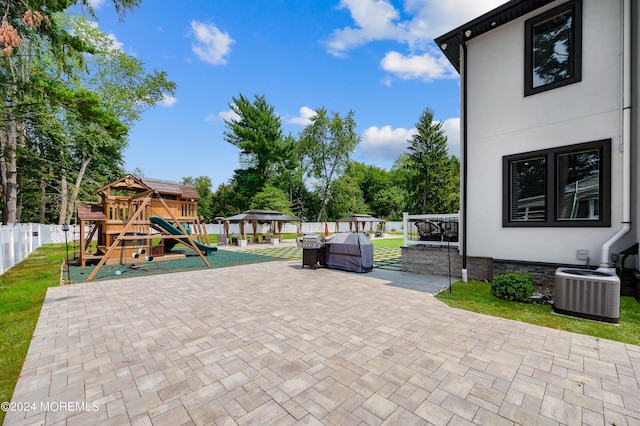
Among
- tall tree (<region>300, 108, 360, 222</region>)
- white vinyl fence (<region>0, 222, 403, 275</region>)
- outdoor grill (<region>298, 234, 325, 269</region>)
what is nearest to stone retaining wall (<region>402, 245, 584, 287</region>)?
outdoor grill (<region>298, 234, 325, 269</region>)

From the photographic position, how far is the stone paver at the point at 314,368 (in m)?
2.19

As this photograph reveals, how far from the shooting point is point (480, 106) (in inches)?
275

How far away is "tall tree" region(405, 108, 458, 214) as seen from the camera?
2817cm

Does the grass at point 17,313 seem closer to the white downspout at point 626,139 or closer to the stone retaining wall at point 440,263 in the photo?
the stone retaining wall at point 440,263

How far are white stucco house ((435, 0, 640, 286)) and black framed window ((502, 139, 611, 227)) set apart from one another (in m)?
0.02

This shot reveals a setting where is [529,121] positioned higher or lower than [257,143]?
lower

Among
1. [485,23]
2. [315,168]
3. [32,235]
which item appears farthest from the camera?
[315,168]

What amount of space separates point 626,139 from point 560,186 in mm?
1242

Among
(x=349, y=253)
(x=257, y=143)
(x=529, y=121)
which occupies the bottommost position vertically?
(x=349, y=253)

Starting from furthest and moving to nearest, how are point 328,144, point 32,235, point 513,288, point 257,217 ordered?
point 328,144 < point 257,217 < point 32,235 < point 513,288

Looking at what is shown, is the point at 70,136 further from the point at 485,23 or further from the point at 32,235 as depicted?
the point at 485,23

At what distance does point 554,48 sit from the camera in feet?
19.7

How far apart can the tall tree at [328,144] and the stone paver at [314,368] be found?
32209 mm

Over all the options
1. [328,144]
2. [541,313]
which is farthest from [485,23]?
[328,144]
